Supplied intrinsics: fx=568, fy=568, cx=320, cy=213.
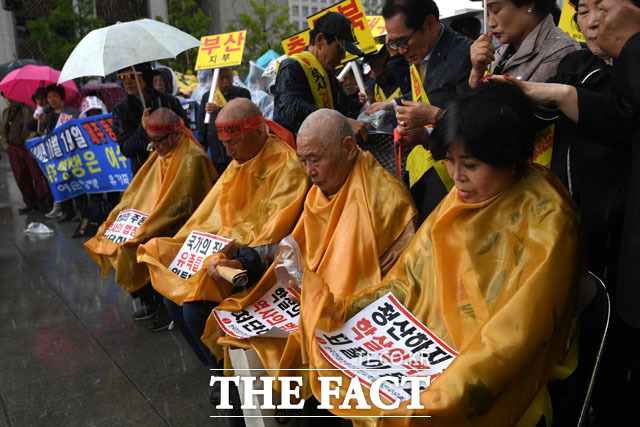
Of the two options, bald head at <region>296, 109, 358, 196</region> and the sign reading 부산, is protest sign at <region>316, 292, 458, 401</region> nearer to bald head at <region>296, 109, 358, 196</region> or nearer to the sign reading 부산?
bald head at <region>296, 109, 358, 196</region>

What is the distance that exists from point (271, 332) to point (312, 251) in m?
0.48

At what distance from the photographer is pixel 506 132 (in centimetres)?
189

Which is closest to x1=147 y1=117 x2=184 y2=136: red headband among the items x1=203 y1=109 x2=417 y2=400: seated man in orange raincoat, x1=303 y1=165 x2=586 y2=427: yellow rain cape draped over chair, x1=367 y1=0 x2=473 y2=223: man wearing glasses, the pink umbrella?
x1=203 y1=109 x2=417 y2=400: seated man in orange raincoat

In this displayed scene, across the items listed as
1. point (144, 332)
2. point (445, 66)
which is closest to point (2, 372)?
point (144, 332)

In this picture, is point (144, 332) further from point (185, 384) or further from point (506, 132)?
point (506, 132)

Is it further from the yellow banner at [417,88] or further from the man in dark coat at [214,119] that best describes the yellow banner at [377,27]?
the yellow banner at [417,88]

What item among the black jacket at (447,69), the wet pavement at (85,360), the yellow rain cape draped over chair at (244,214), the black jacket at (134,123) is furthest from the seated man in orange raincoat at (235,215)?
the black jacket at (134,123)

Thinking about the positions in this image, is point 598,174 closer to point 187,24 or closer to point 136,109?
point 136,109

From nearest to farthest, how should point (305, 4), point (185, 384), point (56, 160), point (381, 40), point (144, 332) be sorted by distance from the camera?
point (185, 384), point (144, 332), point (381, 40), point (56, 160), point (305, 4)

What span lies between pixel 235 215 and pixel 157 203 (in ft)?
3.26

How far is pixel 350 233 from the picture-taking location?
2.66 m

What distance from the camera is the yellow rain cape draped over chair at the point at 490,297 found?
168cm

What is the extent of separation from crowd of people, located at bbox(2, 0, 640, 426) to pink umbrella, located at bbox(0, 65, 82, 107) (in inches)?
241

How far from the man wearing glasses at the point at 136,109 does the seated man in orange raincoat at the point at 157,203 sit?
53cm
